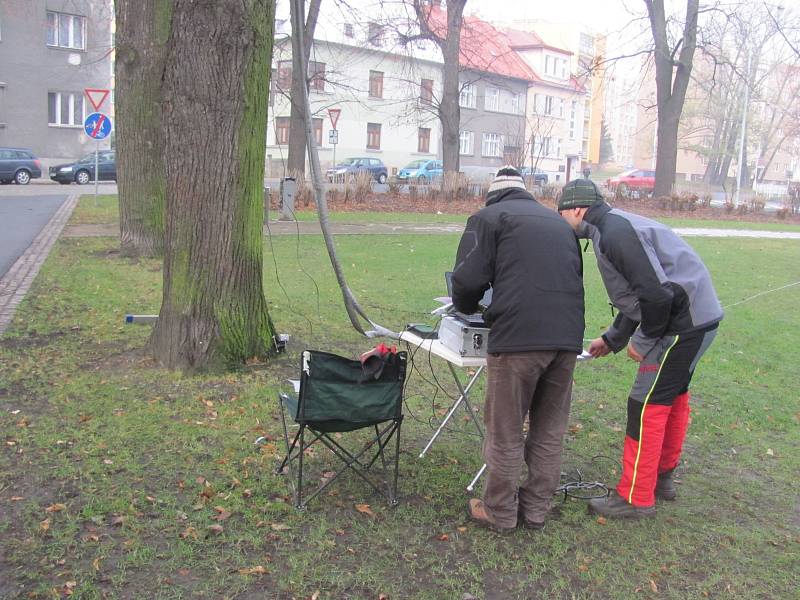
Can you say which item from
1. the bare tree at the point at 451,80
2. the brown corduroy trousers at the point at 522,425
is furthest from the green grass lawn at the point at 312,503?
the bare tree at the point at 451,80

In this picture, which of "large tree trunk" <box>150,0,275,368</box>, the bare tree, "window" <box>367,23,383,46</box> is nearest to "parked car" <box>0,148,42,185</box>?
"window" <box>367,23,383,46</box>

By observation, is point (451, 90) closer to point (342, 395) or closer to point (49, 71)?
point (49, 71)

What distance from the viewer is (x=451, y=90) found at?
1136 inches

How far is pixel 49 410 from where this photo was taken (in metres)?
5.34

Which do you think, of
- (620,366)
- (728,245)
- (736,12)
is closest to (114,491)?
(620,366)

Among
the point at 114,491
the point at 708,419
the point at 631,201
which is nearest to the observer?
the point at 114,491

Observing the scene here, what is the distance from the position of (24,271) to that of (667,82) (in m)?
27.5

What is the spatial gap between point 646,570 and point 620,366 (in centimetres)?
372

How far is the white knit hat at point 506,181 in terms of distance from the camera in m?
3.97

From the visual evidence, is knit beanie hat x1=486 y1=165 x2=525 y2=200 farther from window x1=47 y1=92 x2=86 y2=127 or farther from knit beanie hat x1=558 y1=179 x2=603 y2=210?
window x1=47 y1=92 x2=86 y2=127

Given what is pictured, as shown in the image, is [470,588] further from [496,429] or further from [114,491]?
[114,491]

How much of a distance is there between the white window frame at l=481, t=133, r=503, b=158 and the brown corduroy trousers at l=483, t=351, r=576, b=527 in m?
55.8

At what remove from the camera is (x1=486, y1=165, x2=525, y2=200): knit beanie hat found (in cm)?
397

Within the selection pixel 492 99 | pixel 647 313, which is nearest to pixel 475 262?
pixel 647 313
